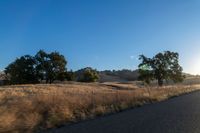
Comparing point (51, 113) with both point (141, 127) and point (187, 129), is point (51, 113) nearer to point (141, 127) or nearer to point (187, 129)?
point (141, 127)

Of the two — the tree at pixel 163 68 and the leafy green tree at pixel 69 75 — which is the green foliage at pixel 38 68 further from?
the tree at pixel 163 68

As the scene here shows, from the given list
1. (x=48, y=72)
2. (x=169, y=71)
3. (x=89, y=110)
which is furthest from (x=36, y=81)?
(x=89, y=110)

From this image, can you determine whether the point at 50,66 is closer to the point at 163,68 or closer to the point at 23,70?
the point at 23,70

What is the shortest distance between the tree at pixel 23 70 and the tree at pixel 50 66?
1266 millimetres

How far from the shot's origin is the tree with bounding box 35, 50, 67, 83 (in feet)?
202

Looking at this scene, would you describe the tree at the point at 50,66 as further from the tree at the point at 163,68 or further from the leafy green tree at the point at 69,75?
the tree at the point at 163,68

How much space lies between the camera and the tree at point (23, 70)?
200 feet

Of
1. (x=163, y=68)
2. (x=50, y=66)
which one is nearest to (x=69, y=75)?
(x=50, y=66)

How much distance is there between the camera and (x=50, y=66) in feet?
202

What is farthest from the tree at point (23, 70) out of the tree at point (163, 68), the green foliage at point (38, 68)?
the tree at point (163, 68)

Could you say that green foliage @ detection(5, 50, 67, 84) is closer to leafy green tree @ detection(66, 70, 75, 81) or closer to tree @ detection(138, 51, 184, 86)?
leafy green tree @ detection(66, 70, 75, 81)

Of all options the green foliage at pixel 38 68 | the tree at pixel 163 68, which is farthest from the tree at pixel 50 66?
the tree at pixel 163 68

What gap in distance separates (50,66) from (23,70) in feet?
17.4

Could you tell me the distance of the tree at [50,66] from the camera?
61469 millimetres
